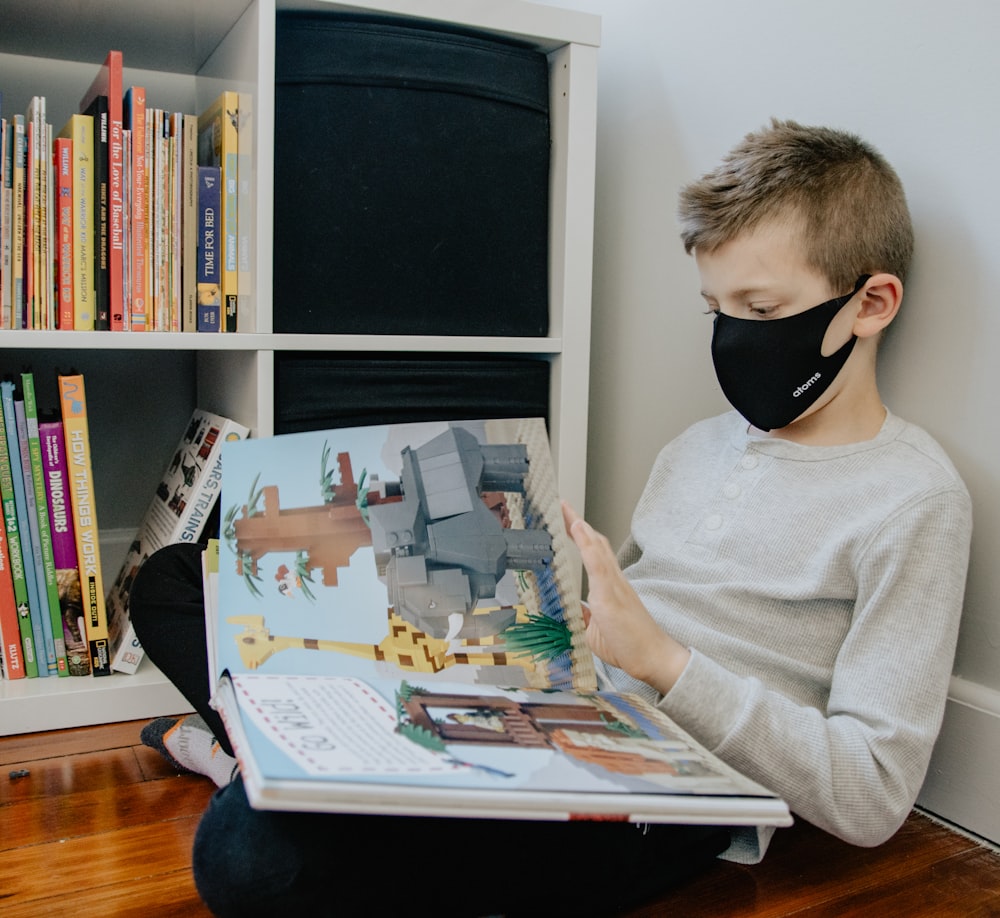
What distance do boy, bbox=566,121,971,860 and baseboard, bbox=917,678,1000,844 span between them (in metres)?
0.15

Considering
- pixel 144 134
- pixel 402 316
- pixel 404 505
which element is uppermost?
pixel 144 134

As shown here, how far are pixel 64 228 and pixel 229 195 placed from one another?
169 mm

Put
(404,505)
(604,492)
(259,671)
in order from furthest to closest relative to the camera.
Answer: (604,492) < (404,505) < (259,671)

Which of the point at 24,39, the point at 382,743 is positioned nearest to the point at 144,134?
the point at 24,39

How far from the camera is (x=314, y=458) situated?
775 mm

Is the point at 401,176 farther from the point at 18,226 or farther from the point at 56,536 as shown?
the point at 56,536

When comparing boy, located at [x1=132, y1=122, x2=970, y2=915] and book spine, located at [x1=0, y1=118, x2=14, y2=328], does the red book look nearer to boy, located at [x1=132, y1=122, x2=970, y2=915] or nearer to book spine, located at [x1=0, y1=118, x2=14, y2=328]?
book spine, located at [x1=0, y1=118, x2=14, y2=328]

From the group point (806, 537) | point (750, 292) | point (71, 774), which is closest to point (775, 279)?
point (750, 292)

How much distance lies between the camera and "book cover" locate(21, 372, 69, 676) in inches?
41.1

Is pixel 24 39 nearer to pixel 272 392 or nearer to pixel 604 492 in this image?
pixel 272 392

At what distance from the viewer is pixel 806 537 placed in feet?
2.64

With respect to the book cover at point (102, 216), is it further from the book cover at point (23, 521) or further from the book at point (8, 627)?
the book at point (8, 627)

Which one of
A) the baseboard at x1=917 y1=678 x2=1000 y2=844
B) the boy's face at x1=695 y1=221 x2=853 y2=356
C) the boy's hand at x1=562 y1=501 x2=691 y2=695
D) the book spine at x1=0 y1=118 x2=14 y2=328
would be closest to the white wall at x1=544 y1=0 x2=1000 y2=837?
the baseboard at x1=917 y1=678 x2=1000 y2=844

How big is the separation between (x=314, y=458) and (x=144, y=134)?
0.48m
